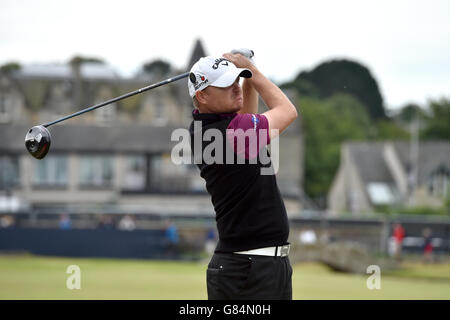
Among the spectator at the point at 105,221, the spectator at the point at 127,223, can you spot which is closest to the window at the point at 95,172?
the spectator at the point at 105,221

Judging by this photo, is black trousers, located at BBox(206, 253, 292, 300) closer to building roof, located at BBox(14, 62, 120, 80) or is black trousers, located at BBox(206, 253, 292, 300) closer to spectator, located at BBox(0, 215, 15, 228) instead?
spectator, located at BBox(0, 215, 15, 228)

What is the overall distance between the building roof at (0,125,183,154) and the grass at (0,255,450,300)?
1008 inches

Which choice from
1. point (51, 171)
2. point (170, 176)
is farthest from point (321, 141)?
point (51, 171)

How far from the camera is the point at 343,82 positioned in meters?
97.5

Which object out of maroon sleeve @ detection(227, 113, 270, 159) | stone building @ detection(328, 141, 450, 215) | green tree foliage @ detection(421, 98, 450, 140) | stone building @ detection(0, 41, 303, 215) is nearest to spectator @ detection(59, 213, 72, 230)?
stone building @ detection(0, 41, 303, 215)

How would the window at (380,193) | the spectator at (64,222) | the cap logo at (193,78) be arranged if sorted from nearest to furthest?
1. the cap logo at (193,78)
2. the spectator at (64,222)
3. the window at (380,193)

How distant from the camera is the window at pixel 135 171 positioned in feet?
193

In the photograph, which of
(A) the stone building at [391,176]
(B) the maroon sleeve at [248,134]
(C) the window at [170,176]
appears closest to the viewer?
(B) the maroon sleeve at [248,134]

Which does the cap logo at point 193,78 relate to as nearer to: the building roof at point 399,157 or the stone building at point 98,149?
the stone building at point 98,149

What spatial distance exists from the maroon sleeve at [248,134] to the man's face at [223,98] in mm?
105

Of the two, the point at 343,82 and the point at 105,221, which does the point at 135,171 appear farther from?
the point at 343,82

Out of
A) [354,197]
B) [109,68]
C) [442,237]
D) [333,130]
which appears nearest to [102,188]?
[109,68]

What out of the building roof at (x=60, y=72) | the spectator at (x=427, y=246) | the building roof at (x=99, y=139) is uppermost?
the building roof at (x=60, y=72)
